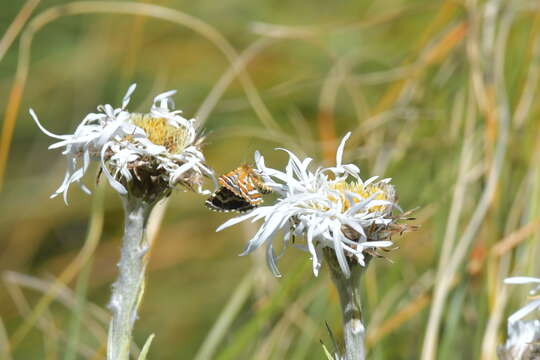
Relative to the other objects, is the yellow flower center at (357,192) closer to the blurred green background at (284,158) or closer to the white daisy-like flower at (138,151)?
the white daisy-like flower at (138,151)

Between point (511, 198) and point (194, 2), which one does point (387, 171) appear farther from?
point (194, 2)

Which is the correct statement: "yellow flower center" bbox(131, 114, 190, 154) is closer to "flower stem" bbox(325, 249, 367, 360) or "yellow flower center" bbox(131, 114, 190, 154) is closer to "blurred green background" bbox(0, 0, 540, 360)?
"flower stem" bbox(325, 249, 367, 360)

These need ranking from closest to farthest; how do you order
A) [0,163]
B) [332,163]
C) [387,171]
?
[0,163] < [387,171] < [332,163]

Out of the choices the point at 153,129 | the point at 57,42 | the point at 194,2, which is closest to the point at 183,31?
the point at 194,2

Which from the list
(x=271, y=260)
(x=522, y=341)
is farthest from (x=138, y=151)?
(x=522, y=341)

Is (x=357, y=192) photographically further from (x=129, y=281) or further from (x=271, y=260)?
(x=129, y=281)
